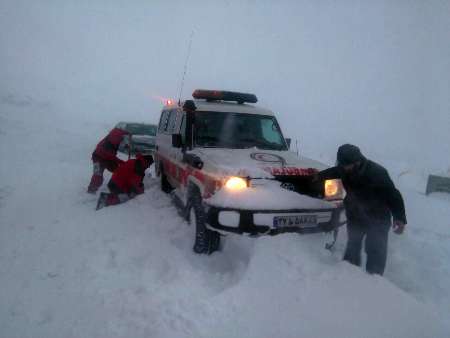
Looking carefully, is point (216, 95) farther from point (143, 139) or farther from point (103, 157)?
point (143, 139)

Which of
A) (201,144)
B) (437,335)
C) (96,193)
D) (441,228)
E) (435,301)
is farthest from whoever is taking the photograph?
(96,193)

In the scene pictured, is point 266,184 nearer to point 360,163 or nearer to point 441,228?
point 360,163

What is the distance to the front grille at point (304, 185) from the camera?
4.22 metres

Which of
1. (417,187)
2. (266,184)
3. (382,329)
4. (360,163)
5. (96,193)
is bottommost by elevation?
(417,187)

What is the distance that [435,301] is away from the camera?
3.71 m

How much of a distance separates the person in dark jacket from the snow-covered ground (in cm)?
40

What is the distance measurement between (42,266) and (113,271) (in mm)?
811

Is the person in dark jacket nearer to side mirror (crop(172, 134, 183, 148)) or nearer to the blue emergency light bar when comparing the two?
side mirror (crop(172, 134, 183, 148))

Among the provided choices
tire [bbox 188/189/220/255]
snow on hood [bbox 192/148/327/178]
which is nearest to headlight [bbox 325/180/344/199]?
snow on hood [bbox 192/148/327/178]

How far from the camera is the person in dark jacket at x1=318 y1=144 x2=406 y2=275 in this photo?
3658 millimetres

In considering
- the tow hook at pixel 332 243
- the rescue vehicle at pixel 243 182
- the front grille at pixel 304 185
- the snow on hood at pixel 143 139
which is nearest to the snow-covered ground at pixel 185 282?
the tow hook at pixel 332 243

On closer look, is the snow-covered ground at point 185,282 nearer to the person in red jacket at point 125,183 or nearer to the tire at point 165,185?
the person in red jacket at point 125,183

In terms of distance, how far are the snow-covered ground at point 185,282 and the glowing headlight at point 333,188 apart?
56 centimetres

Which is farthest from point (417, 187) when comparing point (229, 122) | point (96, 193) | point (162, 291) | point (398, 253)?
point (162, 291)
